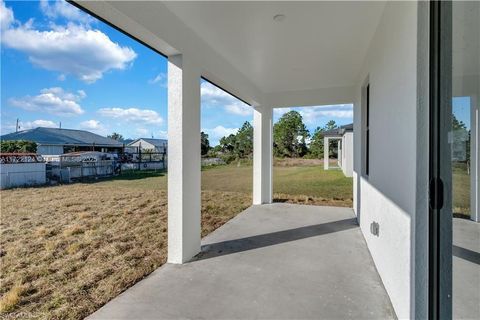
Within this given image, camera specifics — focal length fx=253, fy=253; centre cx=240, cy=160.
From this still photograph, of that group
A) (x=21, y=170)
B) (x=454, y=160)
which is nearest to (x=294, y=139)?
(x=21, y=170)

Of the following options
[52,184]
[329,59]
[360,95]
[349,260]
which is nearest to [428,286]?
[349,260]

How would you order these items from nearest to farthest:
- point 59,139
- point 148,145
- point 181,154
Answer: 1. point 181,154
2. point 59,139
3. point 148,145

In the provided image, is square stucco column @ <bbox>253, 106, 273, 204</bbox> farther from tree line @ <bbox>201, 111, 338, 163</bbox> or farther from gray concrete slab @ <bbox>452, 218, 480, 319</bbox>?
tree line @ <bbox>201, 111, 338, 163</bbox>

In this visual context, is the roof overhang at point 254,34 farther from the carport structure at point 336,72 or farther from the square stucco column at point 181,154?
the square stucco column at point 181,154

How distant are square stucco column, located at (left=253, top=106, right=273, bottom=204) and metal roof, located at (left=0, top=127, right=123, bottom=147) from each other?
3886 millimetres

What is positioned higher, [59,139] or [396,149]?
[59,139]

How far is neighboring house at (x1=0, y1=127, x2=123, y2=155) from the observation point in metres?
3.90

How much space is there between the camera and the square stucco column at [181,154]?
300 centimetres

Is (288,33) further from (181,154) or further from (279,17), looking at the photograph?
(181,154)

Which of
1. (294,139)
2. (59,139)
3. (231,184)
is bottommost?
(231,184)

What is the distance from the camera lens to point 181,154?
3.03 meters

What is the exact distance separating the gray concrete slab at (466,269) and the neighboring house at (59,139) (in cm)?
482

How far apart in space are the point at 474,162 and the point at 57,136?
5.70 meters

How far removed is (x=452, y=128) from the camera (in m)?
1.37
